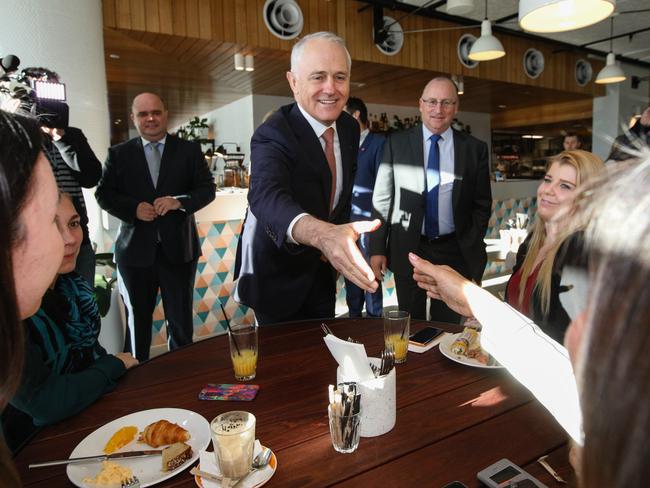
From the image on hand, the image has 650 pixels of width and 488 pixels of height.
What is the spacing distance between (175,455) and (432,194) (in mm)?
2262

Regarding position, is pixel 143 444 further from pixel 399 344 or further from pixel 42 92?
pixel 42 92

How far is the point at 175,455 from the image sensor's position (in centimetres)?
88

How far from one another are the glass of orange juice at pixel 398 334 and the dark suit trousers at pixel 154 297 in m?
1.78

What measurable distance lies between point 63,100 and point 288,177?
128 cm

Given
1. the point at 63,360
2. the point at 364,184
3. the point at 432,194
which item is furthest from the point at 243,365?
the point at 364,184

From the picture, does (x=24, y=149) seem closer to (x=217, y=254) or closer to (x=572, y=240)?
(x=572, y=240)

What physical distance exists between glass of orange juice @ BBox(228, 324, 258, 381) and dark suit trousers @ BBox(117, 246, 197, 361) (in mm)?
1648

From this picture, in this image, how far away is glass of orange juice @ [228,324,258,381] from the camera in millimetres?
1247

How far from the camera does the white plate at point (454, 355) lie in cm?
124

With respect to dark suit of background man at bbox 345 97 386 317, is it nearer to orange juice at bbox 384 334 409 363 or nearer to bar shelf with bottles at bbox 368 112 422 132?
orange juice at bbox 384 334 409 363

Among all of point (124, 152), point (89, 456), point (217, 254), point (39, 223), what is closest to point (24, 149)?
point (39, 223)

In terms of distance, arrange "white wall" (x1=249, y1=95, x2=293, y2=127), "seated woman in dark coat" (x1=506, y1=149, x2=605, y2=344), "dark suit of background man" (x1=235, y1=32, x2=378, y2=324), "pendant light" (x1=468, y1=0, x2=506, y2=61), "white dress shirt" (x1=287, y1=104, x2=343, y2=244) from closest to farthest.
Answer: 1. "seated woman in dark coat" (x1=506, y1=149, x2=605, y2=344)
2. "dark suit of background man" (x1=235, y1=32, x2=378, y2=324)
3. "white dress shirt" (x1=287, y1=104, x2=343, y2=244)
4. "pendant light" (x1=468, y1=0, x2=506, y2=61)
5. "white wall" (x1=249, y1=95, x2=293, y2=127)

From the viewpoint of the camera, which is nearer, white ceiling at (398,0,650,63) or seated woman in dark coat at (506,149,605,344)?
seated woman in dark coat at (506,149,605,344)

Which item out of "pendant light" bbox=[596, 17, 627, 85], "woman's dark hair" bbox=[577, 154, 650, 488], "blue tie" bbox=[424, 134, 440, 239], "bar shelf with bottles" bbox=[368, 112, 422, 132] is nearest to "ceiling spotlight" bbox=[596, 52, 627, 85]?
"pendant light" bbox=[596, 17, 627, 85]
